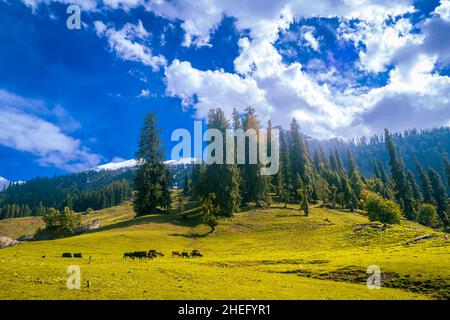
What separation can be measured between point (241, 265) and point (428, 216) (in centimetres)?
9319

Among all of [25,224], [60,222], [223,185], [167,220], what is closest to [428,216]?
[223,185]

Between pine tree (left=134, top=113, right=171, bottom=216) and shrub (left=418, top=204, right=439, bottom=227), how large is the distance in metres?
81.8

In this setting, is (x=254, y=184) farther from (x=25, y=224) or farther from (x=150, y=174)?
(x=25, y=224)

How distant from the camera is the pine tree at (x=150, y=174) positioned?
82.4m

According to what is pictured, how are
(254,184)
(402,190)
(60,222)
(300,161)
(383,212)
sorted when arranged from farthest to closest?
(402,190)
(300,161)
(254,184)
(383,212)
(60,222)

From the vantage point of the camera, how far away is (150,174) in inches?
3319

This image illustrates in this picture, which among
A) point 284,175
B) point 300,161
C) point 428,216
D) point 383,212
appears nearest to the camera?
point 383,212

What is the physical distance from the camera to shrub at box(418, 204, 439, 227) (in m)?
105

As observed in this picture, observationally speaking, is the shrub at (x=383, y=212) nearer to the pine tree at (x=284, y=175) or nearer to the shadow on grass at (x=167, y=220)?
the pine tree at (x=284, y=175)

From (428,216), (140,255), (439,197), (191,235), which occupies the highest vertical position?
(439,197)

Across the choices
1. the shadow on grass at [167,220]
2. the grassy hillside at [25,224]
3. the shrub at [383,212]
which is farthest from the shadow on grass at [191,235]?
the grassy hillside at [25,224]

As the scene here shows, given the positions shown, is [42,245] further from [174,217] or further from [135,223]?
[174,217]

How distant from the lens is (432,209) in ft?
346
